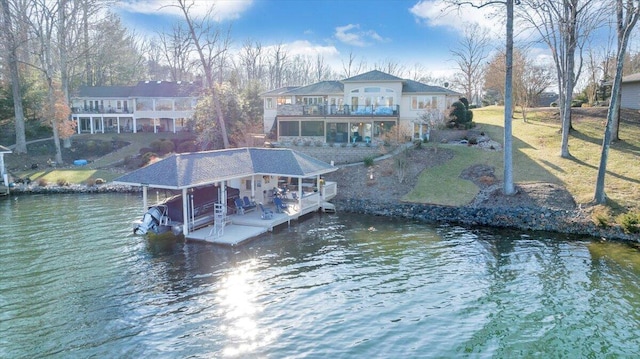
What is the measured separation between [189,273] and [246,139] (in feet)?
74.9

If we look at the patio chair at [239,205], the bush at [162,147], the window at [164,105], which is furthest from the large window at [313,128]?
the window at [164,105]

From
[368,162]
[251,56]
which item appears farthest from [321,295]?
[251,56]

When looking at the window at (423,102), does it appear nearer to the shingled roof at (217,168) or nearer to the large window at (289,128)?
the large window at (289,128)

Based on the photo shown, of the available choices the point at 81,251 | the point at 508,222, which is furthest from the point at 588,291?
the point at 81,251

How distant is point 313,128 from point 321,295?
26616 mm

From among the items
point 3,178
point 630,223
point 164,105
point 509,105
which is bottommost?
point 630,223

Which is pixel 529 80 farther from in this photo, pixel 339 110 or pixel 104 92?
pixel 104 92

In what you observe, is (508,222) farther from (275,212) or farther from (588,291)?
(275,212)

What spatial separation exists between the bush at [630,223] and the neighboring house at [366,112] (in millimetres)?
19105

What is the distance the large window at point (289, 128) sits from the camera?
3894 cm

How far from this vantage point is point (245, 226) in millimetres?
20688

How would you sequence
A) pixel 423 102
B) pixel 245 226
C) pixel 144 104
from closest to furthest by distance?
1. pixel 245 226
2. pixel 423 102
3. pixel 144 104

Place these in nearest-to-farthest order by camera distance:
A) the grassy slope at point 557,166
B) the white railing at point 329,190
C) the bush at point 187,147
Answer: the grassy slope at point 557,166 → the white railing at point 329,190 → the bush at point 187,147

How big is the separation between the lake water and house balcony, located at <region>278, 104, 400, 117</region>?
17917 millimetres
